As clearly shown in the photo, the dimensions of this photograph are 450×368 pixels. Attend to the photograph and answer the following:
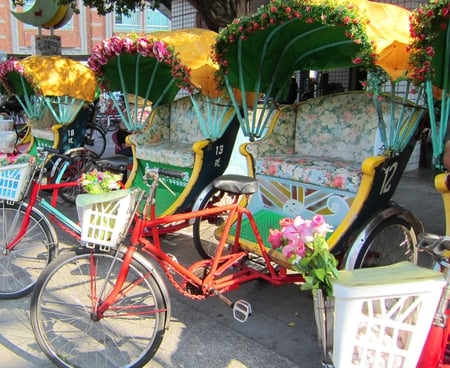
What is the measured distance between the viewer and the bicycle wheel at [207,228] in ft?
13.6

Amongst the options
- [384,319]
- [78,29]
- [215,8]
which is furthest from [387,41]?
[78,29]

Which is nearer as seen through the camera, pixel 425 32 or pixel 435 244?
pixel 435 244

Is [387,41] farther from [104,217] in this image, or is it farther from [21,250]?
[21,250]

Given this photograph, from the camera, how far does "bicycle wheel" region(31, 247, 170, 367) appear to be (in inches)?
98.5

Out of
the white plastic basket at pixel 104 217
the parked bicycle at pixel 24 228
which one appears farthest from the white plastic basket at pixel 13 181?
the white plastic basket at pixel 104 217

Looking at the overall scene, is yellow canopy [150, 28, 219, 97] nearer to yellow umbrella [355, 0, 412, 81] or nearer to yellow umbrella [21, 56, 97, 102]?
yellow umbrella [355, 0, 412, 81]

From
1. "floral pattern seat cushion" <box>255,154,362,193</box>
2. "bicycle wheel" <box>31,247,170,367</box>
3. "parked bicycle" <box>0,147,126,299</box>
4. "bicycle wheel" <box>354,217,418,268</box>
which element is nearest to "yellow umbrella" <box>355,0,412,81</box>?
"floral pattern seat cushion" <box>255,154,362,193</box>

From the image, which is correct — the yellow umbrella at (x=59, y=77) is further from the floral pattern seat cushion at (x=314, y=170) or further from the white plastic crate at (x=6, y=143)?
the floral pattern seat cushion at (x=314, y=170)

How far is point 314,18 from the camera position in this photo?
3041 mm

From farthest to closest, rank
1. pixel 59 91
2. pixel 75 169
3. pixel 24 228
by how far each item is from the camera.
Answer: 1. pixel 59 91
2. pixel 75 169
3. pixel 24 228

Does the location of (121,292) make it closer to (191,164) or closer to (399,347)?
(399,347)

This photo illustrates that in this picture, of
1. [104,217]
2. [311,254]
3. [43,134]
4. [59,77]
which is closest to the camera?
[311,254]

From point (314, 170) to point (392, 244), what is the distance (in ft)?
2.72

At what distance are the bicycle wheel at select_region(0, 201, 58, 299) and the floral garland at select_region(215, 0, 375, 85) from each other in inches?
82.6
